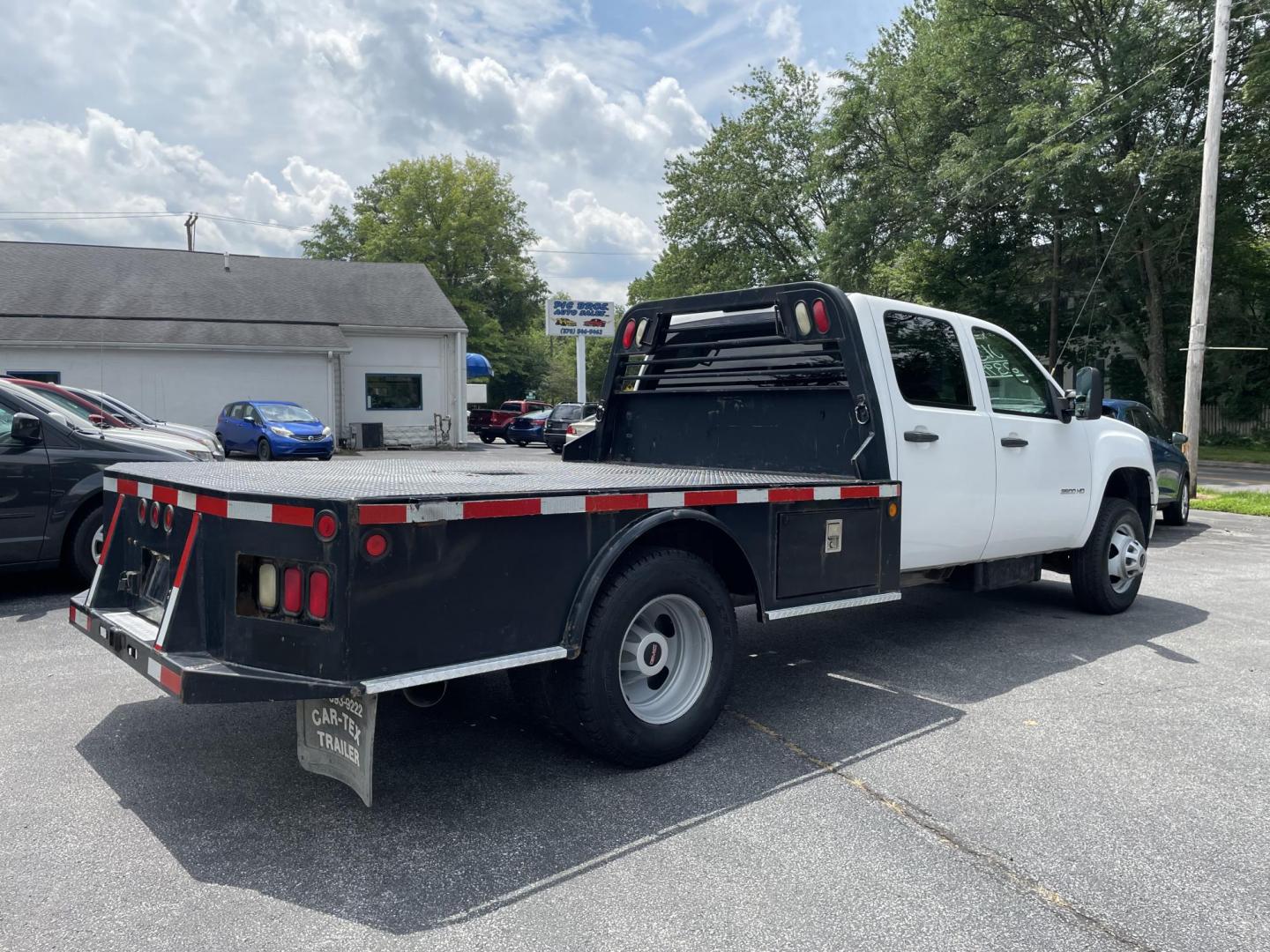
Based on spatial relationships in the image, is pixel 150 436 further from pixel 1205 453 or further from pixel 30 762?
pixel 1205 453

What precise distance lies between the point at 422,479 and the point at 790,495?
1.65m

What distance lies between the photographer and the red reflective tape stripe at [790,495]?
436 cm

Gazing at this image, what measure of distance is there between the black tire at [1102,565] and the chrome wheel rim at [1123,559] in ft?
0.04

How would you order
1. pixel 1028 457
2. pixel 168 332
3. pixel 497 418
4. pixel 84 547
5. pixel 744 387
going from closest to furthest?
pixel 744 387, pixel 1028 457, pixel 84 547, pixel 168 332, pixel 497 418

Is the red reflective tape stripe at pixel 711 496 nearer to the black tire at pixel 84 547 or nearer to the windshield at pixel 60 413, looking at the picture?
the black tire at pixel 84 547

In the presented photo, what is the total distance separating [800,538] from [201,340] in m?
26.7

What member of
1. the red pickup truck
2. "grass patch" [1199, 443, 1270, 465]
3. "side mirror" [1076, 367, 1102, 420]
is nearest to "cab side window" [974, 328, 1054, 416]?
"side mirror" [1076, 367, 1102, 420]

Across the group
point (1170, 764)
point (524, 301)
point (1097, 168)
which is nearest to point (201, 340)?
point (1097, 168)

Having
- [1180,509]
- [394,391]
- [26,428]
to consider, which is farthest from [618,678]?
[394,391]

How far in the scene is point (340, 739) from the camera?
131 inches

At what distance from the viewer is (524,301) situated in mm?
58406

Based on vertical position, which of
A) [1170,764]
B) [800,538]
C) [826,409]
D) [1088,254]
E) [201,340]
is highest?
[1088,254]

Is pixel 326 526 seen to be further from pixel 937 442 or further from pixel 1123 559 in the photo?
pixel 1123 559

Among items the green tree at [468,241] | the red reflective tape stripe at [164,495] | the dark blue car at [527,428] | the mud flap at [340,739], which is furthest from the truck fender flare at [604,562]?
the green tree at [468,241]
